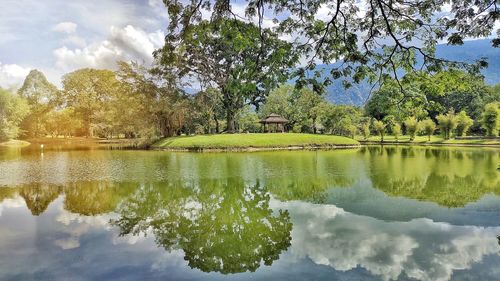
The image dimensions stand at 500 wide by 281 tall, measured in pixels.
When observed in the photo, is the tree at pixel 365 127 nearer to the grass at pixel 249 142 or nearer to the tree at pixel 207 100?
the grass at pixel 249 142

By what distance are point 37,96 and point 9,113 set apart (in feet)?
42.7

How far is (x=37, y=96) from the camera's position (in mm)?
59938

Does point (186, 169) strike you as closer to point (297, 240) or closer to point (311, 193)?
point (311, 193)

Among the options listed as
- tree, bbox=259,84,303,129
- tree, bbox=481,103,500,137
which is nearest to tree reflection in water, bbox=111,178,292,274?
tree, bbox=481,103,500,137

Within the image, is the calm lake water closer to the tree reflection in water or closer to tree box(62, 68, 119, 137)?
the tree reflection in water

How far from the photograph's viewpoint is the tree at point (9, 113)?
46.4 m

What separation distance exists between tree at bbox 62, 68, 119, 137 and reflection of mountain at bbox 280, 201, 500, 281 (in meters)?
55.9

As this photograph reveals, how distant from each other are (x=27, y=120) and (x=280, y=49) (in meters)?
62.9

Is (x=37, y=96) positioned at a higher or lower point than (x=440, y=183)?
higher

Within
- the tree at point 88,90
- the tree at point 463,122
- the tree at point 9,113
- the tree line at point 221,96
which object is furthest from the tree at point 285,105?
the tree at point 9,113

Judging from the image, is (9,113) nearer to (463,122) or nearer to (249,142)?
(249,142)

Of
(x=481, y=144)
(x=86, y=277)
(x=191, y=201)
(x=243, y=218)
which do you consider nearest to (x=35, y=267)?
(x=86, y=277)

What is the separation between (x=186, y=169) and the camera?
19.4 meters

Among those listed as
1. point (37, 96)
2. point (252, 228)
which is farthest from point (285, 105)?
point (252, 228)
